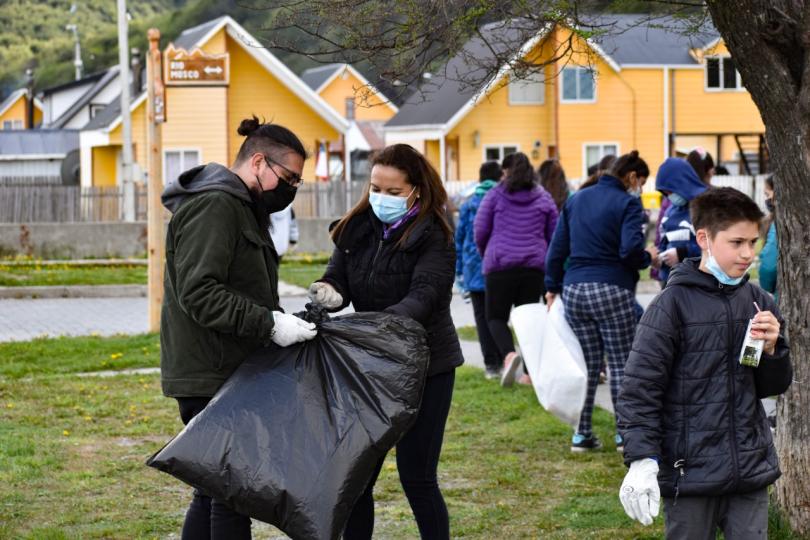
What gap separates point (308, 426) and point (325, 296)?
0.77 m

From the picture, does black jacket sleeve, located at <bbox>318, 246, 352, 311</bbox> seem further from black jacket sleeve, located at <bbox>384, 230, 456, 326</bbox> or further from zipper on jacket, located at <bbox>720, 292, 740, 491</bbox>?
zipper on jacket, located at <bbox>720, 292, 740, 491</bbox>

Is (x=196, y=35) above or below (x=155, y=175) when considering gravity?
above

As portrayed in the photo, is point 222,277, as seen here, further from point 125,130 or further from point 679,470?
point 125,130

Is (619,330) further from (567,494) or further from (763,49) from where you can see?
(763,49)

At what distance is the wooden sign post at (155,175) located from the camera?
1288cm

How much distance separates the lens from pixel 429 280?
518 centimetres

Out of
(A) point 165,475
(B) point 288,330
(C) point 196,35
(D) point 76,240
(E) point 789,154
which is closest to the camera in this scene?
(B) point 288,330

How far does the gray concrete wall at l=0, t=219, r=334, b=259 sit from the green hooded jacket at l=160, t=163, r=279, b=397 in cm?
2031

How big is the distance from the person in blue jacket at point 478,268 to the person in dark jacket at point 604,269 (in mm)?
2887

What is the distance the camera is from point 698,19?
6.21 metres

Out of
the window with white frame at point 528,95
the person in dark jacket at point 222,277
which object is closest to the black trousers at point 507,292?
the person in dark jacket at point 222,277

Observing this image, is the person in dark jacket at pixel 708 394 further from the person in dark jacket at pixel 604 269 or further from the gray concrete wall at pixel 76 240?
the gray concrete wall at pixel 76 240

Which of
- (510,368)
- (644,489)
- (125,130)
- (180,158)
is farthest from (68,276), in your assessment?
(180,158)

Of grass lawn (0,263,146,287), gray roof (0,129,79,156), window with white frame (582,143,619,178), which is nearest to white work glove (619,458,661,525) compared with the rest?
grass lawn (0,263,146,287)
